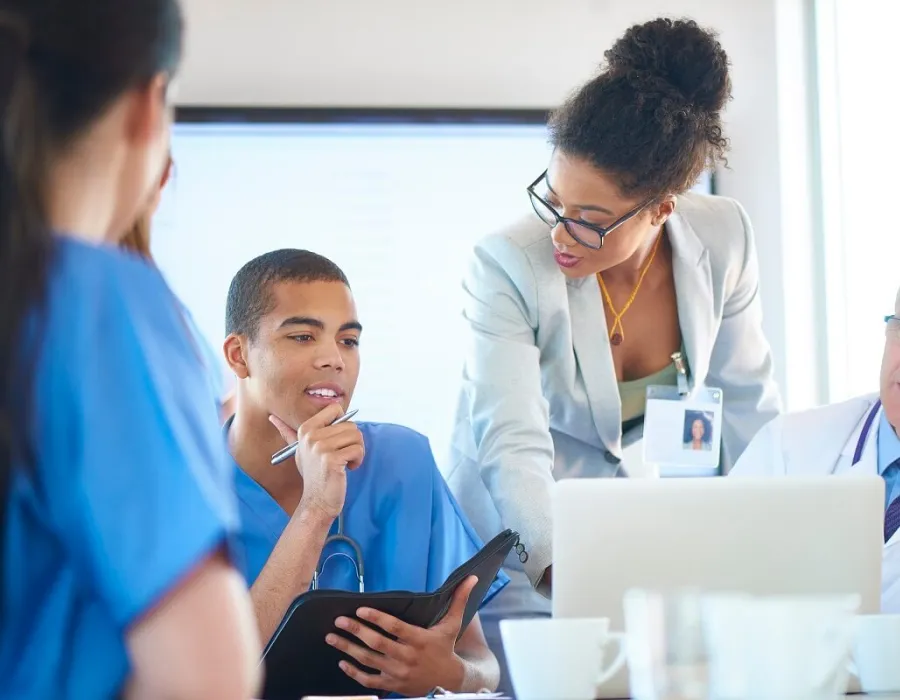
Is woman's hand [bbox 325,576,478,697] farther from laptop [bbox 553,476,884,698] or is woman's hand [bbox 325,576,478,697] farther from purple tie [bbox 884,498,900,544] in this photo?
purple tie [bbox 884,498,900,544]

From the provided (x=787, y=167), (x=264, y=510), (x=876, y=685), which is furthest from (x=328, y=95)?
(x=876, y=685)

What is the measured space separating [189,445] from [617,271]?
1820mm

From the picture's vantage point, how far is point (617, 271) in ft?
8.18

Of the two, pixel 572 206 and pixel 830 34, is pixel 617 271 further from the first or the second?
pixel 830 34

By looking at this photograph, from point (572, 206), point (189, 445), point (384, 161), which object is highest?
point (384, 161)

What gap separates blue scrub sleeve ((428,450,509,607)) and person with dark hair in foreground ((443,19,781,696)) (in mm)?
75

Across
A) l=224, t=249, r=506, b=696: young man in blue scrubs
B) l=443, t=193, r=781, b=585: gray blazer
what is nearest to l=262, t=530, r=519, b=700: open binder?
l=224, t=249, r=506, b=696: young man in blue scrubs

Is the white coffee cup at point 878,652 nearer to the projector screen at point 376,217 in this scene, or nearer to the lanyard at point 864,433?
the lanyard at point 864,433

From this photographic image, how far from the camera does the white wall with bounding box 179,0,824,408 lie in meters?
3.58

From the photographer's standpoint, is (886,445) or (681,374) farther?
(681,374)

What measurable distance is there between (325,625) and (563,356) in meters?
0.95

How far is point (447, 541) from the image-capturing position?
2.08 metres

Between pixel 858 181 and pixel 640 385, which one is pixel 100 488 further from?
pixel 858 181

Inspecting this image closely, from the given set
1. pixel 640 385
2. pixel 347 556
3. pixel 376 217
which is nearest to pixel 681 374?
pixel 640 385
